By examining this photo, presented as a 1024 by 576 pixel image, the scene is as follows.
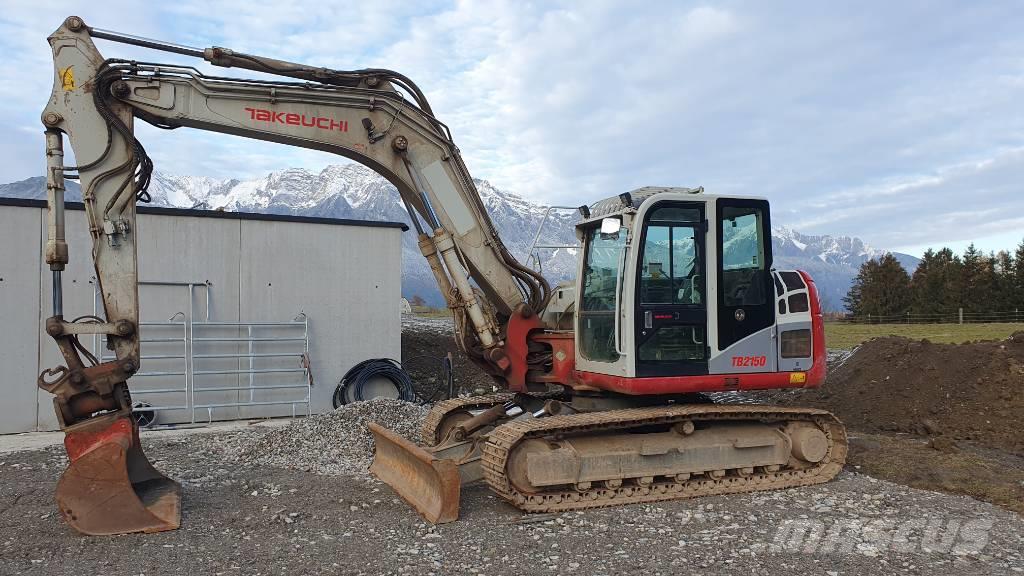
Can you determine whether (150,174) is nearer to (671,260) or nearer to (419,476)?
(419,476)

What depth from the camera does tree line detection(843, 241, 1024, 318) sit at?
48.7 m

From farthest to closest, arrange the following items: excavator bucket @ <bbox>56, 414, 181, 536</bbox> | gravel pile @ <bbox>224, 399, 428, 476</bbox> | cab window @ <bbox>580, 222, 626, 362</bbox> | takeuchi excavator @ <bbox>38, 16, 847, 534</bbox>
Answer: gravel pile @ <bbox>224, 399, 428, 476</bbox> → cab window @ <bbox>580, 222, 626, 362</bbox> → takeuchi excavator @ <bbox>38, 16, 847, 534</bbox> → excavator bucket @ <bbox>56, 414, 181, 536</bbox>

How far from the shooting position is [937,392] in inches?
446

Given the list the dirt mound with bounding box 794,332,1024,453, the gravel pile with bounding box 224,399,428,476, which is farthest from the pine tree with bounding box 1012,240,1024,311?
the gravel pile with bounding box 224,399,428,476

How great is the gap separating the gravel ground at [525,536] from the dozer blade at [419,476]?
0.42ft

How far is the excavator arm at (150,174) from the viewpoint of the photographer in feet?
20.0

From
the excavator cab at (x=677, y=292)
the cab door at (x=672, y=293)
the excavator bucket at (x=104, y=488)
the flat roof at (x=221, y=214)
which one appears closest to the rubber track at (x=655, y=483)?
the excavator cab at (x=677, y=292)

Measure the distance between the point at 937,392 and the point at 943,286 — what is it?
47400 millimetres

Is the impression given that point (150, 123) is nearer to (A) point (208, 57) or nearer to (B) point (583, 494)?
(A) point (208, 57)

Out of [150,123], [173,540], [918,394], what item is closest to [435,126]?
[150,123]

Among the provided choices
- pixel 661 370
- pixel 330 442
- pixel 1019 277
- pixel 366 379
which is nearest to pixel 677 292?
pixel 661 370

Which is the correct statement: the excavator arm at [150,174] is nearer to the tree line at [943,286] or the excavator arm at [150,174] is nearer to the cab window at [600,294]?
the cab window at [600,294]

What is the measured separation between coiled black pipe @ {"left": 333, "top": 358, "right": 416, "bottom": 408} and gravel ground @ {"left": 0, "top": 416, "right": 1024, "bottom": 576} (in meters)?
5.59

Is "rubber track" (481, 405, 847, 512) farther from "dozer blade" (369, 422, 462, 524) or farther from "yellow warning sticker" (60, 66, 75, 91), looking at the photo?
"yellow warning sticker" (60, 66, 75, 91)
